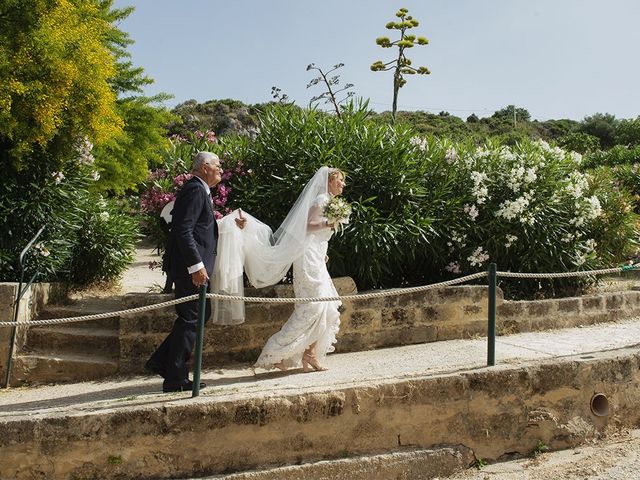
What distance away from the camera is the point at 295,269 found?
6176 millimetres

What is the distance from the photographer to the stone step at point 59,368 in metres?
6.45

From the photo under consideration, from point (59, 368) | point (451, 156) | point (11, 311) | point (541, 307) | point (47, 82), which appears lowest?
point (59, 368)

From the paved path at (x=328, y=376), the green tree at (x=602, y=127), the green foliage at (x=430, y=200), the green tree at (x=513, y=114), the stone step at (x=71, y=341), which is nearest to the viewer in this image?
the paved path at (x=328, y=376)

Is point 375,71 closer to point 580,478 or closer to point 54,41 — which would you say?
point 54,41

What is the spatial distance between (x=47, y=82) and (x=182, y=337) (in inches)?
142

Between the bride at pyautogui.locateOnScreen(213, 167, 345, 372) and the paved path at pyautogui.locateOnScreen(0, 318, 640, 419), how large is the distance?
9.3 inches

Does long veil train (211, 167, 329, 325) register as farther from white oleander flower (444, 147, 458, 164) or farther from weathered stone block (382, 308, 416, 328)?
white oleander flower (444, 147, 458, 164)

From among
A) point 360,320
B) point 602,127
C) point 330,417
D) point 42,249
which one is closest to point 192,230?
point 330,417

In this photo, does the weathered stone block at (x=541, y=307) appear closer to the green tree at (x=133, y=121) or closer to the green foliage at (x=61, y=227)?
the green foliage at (x=61, y=227)

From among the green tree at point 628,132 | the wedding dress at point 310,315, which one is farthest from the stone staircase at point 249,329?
the green tree at point 628,132

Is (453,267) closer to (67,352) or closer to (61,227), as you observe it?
(67,352)

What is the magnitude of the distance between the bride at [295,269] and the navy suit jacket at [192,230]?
0.41 meters

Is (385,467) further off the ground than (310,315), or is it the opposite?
(310,315)

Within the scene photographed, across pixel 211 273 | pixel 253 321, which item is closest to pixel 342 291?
pixel 253 321
